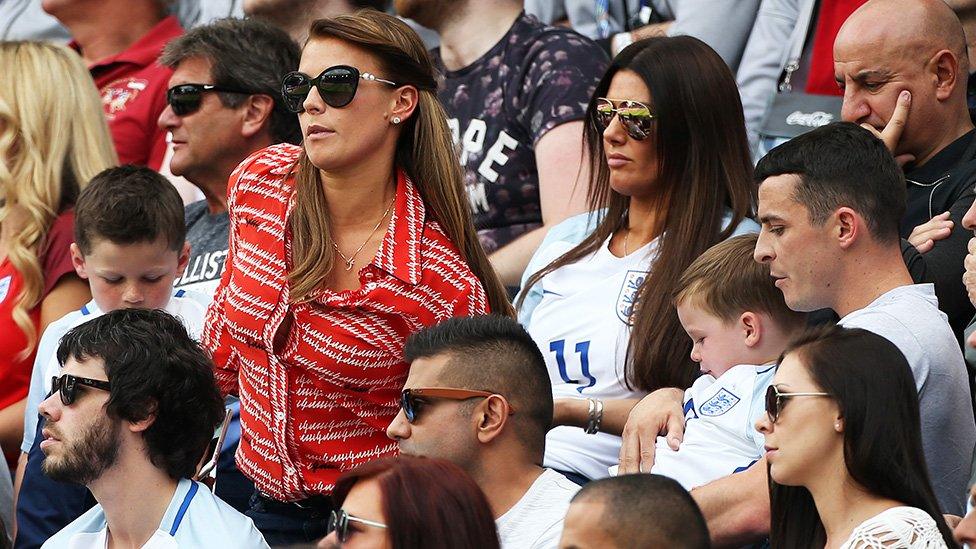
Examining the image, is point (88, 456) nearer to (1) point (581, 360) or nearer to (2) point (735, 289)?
(1) point (581, 360)

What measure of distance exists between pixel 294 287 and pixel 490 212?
1.77 m

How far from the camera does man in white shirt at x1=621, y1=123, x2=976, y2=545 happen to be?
3818 millimetres

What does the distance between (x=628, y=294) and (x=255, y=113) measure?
181 centimetres

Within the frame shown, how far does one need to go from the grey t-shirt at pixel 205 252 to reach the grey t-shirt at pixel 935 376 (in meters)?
2.51

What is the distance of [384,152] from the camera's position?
14.1 feet

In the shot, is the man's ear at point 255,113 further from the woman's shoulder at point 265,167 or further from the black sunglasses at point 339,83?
the black sunglasses at point 339,83

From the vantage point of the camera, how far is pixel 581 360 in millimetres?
4625

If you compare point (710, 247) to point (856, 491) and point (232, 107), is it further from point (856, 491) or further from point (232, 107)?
point (232, 107)

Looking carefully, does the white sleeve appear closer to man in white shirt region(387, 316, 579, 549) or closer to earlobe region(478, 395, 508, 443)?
man in white shirt region(387, 316, 579, 549)

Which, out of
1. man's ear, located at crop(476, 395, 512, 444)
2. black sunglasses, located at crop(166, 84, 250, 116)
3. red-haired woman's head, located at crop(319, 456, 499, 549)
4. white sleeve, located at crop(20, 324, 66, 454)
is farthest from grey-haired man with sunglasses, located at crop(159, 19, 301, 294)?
red-haired woman's head, located at crop(319, 456, 499, 549)

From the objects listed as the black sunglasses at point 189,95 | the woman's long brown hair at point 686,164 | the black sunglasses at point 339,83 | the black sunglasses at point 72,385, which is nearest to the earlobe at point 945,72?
the woman's long brown hair at point 686,164

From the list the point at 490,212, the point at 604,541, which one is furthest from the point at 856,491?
the point at 490,212

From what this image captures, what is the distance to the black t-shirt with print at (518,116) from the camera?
5.64 m

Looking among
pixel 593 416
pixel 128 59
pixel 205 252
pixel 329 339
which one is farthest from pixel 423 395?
pixel 128 59
